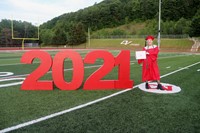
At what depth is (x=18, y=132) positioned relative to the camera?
2.87 m

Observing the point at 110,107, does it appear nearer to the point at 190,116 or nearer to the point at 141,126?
the point at 141,126

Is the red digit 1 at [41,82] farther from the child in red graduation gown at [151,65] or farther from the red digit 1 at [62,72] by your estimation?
Result: the child in red graduation gown at [151,65]

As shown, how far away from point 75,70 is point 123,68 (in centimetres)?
127

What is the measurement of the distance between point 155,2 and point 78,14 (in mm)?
35627

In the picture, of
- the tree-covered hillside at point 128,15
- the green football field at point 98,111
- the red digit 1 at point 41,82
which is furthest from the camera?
the tree-covered hillside at point 128,15

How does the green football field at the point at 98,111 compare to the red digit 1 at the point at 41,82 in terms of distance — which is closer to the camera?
the green football field at the point at 98,111

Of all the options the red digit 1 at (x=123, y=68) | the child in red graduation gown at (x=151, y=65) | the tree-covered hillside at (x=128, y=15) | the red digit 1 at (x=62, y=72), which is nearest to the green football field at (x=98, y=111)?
the red digit 1 at (x=62, y=72)

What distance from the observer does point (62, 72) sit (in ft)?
18.0

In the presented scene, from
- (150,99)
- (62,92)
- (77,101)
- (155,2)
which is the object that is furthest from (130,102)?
(155,2)

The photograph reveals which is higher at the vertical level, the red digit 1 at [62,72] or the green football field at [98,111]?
the red digit 1 at [62,72]

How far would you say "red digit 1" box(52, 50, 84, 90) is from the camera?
5477 millimetres

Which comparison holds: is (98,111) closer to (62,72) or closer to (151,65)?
(62,72)

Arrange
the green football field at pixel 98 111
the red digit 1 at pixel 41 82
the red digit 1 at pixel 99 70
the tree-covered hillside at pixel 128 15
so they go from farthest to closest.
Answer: the tree-covered hillside at pixel 128 15 < the red digit 1 at pixel 99 70 < the red digit 1 at pixel 41 82 < the green football field at pixel 98 111

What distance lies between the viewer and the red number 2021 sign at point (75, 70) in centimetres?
549
